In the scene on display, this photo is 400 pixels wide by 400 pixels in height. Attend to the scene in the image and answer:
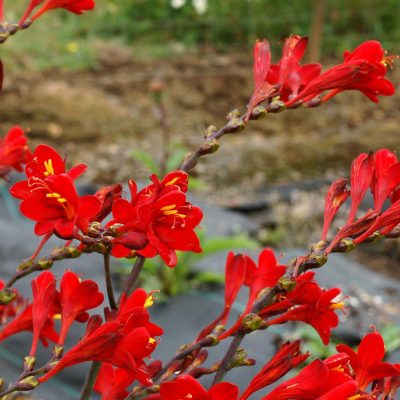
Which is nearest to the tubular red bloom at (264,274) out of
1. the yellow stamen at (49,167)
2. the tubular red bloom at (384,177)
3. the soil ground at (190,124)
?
the tubular red bloom at (384,177)

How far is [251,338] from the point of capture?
2.65 meters

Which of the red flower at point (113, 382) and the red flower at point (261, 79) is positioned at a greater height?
the red flower at point (261, 79)

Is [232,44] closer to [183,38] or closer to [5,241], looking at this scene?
[183,38]

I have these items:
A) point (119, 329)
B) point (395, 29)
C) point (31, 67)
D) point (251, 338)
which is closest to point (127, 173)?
point (31, 67)

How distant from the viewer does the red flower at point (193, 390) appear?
62 centimetres

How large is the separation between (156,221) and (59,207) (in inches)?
3.4

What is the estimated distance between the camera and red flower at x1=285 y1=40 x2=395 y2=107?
0.80 meters

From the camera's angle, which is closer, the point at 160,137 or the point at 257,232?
the point at 257,232

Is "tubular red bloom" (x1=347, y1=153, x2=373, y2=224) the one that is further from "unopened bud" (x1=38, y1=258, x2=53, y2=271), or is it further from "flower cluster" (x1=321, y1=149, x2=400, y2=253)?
"unopened bud" (x1=38, y1=258, x2=53, y2=271)

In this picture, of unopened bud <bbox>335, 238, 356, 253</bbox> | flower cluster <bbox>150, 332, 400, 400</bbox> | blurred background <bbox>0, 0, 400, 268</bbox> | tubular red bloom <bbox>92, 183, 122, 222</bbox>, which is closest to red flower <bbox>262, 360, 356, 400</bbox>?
flower cluster <bbox>150, 332, 400, 400</bbox>

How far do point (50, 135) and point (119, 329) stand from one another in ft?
14.5

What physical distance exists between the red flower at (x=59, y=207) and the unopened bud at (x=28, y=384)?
0.12 metres

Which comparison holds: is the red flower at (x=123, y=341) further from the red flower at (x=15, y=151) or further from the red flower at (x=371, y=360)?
the red flower at (x=15, y=151)

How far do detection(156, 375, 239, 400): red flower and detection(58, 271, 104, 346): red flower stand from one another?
101 mm
